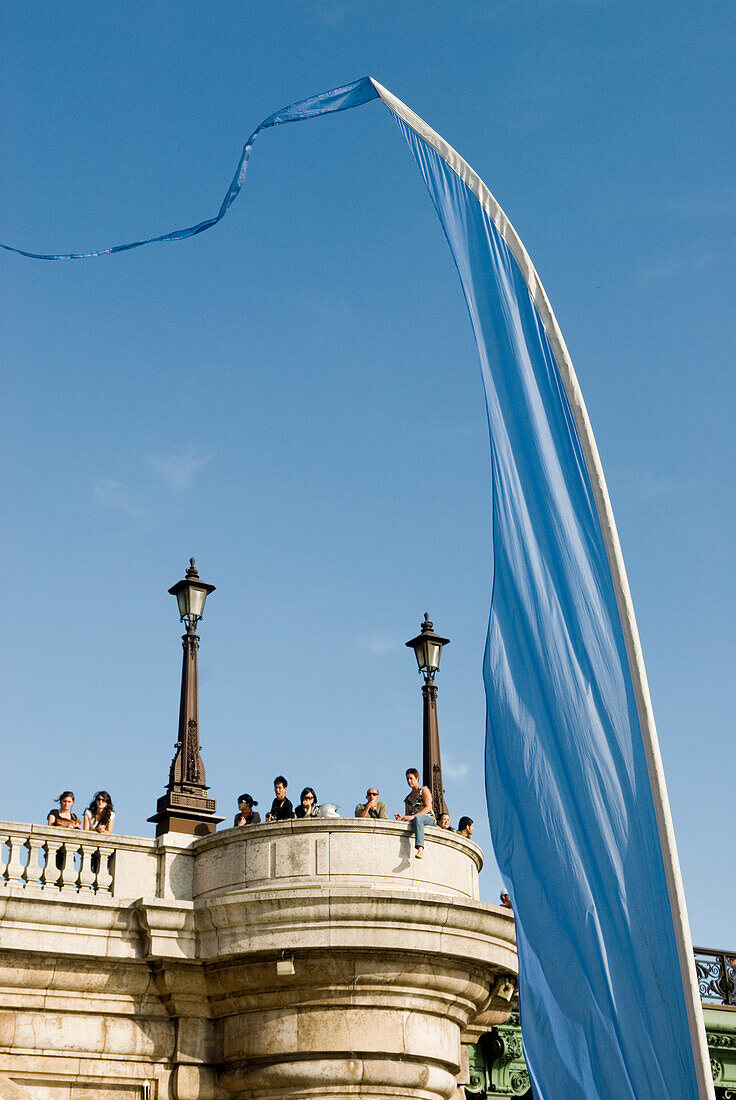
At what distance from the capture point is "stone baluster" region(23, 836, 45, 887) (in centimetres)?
1708

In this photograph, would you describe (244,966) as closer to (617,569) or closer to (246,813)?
(246,813)

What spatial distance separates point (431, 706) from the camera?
68.6 ft

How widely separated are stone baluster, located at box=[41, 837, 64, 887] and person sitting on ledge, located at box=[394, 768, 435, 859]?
13.8ft

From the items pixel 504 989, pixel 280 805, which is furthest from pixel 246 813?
pixel 504 989

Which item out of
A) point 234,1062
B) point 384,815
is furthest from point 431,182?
point 234,1062

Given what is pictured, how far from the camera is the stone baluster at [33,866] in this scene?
17078 millimetres

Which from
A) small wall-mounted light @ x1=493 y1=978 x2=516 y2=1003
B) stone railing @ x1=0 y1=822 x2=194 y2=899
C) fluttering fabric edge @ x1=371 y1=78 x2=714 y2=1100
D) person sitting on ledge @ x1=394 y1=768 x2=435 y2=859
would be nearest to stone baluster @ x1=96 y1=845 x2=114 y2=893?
stone railing @ x1=0 y1=822 x2=194 y2=899

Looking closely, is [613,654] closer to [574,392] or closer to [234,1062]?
[574,392]

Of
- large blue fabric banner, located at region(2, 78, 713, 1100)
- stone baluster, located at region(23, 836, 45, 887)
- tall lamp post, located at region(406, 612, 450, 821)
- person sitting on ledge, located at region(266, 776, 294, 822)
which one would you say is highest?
tall lamp post, located at region(406, 612, 450, 821)

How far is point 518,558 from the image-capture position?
920cm

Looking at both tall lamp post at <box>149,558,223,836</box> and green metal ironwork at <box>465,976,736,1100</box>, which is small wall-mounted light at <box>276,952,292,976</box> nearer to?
tall lamp post at <box>149,558,223,836</box>

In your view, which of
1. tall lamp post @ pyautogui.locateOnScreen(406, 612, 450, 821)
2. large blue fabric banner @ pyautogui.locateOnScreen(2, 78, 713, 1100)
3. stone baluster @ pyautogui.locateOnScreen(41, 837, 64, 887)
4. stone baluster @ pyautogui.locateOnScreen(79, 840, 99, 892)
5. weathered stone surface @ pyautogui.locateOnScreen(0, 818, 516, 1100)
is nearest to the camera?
large blue fabric banner @ pyautogui.locateOnScreen(2, 78, 713, 1100)

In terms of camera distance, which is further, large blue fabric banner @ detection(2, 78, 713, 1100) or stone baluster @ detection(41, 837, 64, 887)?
stone baluster @ detection(41, 837, 64, 887)

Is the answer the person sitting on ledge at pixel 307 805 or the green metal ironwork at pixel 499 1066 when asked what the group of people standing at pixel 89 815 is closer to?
the person sitting on ledge at pixel 307 805
